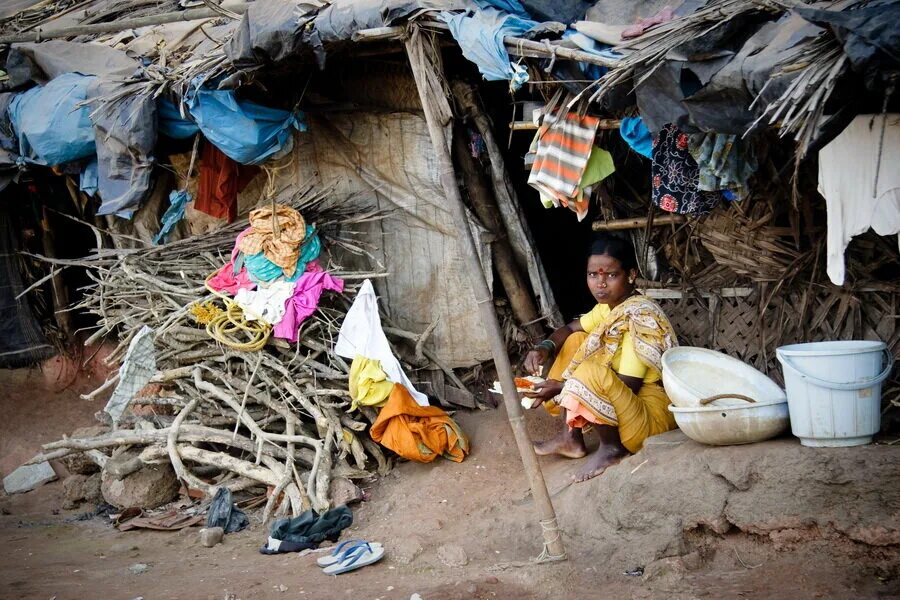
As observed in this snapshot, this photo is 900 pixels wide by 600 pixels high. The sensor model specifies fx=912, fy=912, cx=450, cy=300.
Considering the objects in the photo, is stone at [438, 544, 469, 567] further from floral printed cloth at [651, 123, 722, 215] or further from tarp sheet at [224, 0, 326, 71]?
tarp sheet at [224, 0, 326, 71]

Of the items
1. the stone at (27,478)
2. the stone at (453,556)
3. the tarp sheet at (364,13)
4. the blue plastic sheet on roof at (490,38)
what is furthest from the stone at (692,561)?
the stone at (27,478)

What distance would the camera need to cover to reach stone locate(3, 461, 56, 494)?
822 cm

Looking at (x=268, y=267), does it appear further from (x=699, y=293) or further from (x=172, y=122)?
(x=699, y=293)

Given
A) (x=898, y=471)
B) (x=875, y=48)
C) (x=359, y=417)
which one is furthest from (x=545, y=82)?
(x=359, y=417)

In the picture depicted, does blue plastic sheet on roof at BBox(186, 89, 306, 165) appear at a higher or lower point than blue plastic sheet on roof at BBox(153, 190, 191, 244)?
higher

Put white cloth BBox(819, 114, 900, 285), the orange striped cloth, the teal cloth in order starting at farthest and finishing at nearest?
the teal cloth < the orange striped cloth < white cloth BBox(819, 114, 900, 285)

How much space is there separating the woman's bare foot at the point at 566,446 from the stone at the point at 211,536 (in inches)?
83.6

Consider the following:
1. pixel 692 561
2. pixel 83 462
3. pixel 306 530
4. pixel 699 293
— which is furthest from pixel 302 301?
pixel 692 561

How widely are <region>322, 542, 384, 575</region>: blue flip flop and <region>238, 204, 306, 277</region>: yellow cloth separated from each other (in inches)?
87.6

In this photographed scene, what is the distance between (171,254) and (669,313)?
3962 mm

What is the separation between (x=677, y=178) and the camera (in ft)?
16.6

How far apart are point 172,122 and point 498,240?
103 inches

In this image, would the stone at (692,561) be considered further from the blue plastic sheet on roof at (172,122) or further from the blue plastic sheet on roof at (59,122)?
the blue plastic sheet on roof at (59,122)

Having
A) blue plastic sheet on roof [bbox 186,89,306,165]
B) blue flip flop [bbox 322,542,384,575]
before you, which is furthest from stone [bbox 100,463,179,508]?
blue plastic sheet on roof [bbox 186,89,306,165]
